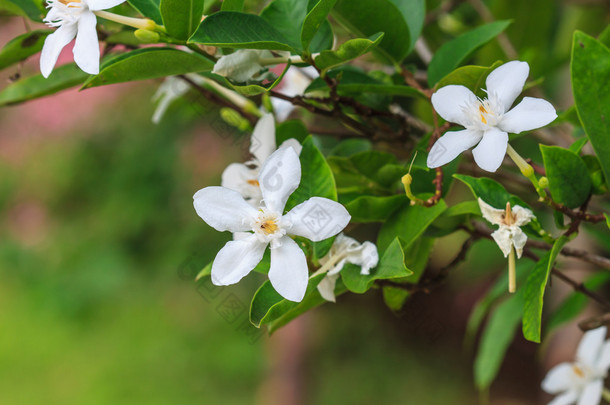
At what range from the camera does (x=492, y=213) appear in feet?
1.66

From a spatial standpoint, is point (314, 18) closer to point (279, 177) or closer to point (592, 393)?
point (279, 177)

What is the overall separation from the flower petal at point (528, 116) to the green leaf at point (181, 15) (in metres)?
0.26

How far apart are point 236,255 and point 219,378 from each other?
2.33 m

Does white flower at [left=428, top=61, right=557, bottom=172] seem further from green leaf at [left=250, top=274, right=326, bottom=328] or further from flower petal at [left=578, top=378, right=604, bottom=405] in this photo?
flower petal at [left=578, top=378, right=604, bottom=405]

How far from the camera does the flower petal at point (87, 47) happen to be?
487mm

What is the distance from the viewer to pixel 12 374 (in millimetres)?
2775

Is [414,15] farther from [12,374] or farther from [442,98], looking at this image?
[12,374]

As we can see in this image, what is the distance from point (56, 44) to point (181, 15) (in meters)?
0.11

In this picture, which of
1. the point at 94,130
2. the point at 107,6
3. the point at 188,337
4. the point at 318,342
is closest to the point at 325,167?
the point at 107,6

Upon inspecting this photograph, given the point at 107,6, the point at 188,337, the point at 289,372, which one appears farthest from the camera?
the point at 188,337

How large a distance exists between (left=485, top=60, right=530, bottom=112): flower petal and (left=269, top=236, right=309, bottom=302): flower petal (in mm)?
201

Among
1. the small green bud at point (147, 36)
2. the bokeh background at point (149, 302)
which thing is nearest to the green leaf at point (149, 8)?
the small green bud at point (147, 36)

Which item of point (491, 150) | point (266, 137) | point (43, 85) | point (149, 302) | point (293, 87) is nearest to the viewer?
point (491, 150)

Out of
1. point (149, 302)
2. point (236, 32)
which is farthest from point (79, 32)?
point (149, 302)
